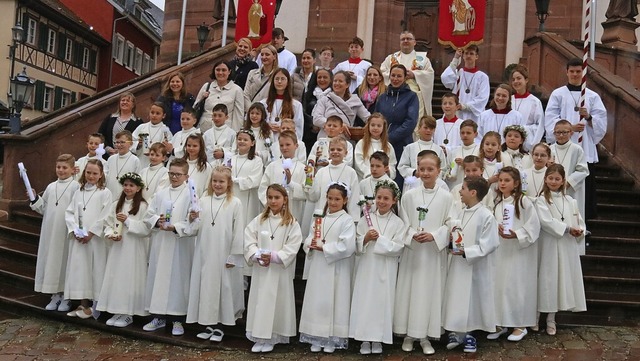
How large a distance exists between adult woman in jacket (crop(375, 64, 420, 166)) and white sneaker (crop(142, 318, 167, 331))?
3.53 meters

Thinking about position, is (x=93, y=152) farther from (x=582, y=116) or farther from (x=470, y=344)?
(x=582, y=116)

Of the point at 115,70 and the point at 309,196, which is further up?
the point at 115,70

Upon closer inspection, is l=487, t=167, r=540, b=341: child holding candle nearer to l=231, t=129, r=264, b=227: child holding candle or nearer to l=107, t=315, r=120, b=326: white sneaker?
l=231, t=129, r=264, b=227: child holding candle

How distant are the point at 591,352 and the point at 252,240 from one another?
3.40 metres

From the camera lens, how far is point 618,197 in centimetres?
1089

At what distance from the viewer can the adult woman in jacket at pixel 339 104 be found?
985 cm

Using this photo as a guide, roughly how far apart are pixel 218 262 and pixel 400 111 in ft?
10.3

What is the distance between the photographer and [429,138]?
29.0 ft

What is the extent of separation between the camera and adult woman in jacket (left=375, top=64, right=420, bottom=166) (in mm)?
9492

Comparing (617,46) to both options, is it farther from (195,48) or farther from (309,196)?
(195,48)

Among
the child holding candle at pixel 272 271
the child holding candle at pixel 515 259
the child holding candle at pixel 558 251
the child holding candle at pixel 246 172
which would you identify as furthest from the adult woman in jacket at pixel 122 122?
the child holding candle at pixel 558 251

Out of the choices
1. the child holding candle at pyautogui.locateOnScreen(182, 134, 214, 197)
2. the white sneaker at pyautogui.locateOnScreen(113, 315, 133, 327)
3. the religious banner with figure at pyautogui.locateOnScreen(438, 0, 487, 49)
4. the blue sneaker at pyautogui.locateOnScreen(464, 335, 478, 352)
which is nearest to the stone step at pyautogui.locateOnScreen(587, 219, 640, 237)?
the blue sneaker at pyautogui.locateOnScreen(464, 335, 478, 352)

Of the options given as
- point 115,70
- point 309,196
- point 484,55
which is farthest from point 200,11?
point 115,70

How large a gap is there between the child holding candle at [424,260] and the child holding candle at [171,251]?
2.18 m
